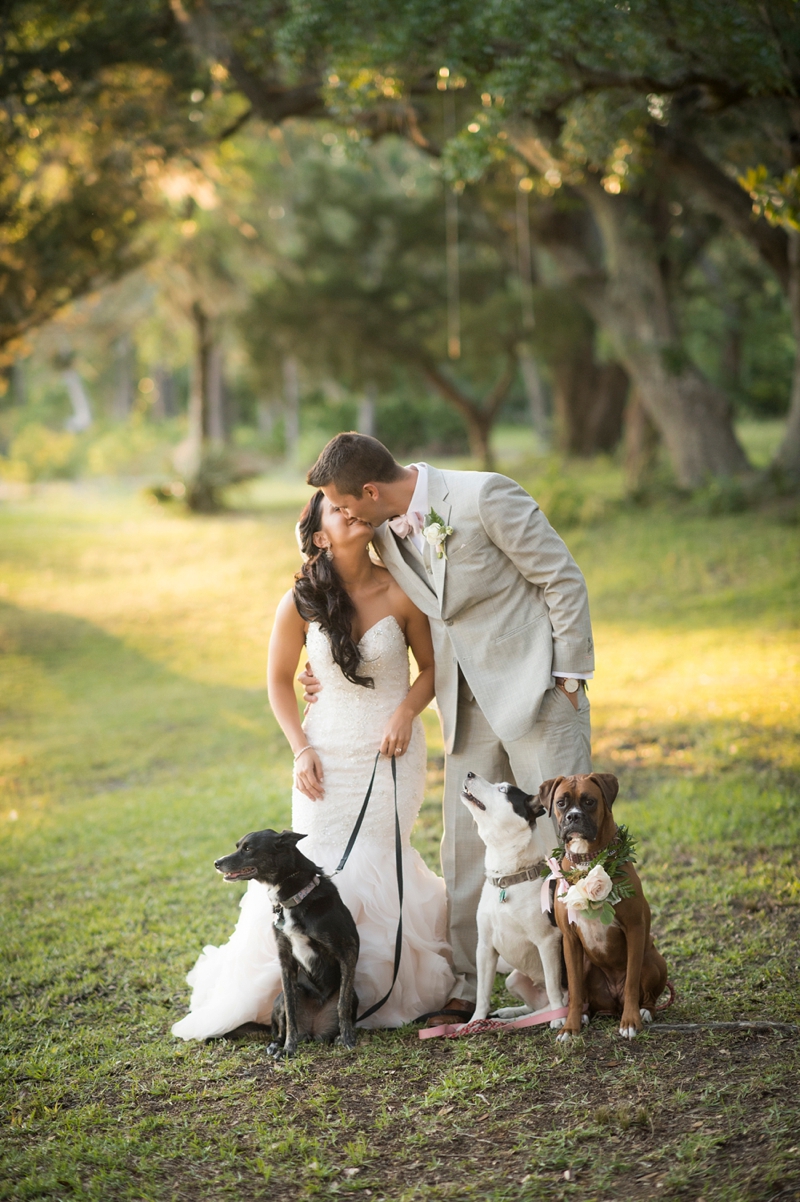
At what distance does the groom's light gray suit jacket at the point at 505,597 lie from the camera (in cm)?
394

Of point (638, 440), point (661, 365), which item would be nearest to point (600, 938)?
point (661, 365)

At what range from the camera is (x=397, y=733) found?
442 cm

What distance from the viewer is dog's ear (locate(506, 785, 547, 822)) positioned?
3807mm

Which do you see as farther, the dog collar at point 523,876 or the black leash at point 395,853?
the black leash at point 395,853

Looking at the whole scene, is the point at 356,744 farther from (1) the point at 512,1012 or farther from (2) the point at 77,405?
(2) the point at 77,405

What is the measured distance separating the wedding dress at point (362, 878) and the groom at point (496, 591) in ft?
1.05

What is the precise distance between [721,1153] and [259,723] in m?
7.33

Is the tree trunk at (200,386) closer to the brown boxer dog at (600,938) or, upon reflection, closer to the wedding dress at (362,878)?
the wedding dress at (362,878)

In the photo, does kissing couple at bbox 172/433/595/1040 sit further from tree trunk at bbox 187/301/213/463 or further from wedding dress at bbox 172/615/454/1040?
tree trunk at bbox 187/301/213/463

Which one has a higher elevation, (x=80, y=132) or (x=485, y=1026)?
(x=80, y=132)

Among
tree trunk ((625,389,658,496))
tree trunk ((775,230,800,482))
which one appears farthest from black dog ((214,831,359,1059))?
tree trunk ((625,389,658,496))

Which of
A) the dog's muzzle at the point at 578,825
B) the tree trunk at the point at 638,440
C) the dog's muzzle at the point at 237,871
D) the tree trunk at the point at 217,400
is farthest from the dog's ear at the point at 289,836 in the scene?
the tree trunk at the point at 217,400

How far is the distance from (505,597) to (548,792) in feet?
2.63

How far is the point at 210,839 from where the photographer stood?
6910 millimetres
